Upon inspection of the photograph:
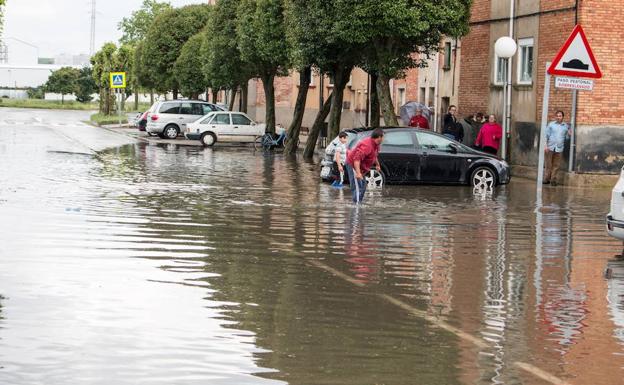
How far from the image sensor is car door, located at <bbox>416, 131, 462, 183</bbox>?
26.5 meters

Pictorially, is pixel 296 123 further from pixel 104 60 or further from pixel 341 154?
pixel 104 60

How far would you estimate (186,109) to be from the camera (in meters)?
57.4

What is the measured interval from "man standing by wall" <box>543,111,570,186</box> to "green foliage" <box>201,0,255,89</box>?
27210mm

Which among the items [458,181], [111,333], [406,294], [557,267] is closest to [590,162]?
[458,181]

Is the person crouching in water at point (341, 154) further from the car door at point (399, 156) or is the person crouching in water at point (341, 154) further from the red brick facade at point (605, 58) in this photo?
the red brick facade at point (605, 58)

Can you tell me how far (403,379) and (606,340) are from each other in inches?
88.3

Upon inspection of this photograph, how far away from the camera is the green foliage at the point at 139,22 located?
136625mm

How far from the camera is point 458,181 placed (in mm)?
26781

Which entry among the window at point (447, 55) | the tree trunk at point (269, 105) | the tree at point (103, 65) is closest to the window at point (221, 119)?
the tree trunk at point (269, 105)

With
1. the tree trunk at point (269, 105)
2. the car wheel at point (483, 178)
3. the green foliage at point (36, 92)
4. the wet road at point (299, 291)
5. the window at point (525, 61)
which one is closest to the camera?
the wet road at point (299, 291)

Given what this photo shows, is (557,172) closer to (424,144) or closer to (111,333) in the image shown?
(424,144)

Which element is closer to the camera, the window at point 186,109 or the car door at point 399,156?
the car door at point 399,156

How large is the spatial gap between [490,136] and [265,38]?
15633 mm

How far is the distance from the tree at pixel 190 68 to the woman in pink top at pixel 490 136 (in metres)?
42.2
